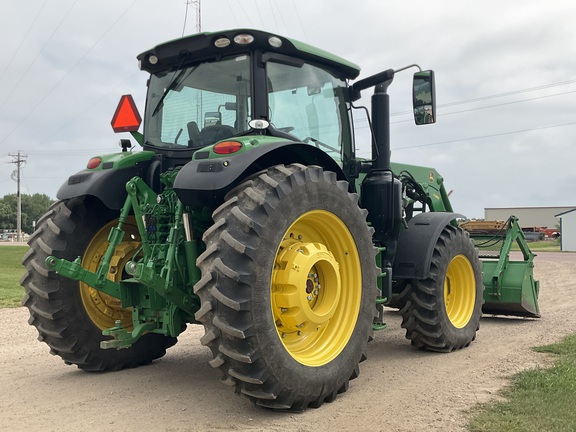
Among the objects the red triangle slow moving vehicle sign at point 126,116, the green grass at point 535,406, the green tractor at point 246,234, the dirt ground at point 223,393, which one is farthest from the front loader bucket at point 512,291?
the red triangle slow moving vehicle sign at point 126,116

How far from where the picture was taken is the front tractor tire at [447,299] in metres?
6.17

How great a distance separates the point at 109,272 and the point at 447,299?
3886mm

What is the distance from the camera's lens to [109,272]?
208 inches

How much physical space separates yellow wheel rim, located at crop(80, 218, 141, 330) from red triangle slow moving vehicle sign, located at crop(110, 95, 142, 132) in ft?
2.88

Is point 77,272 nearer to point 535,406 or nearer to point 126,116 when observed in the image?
point 126,116

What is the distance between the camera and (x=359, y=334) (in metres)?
4.71

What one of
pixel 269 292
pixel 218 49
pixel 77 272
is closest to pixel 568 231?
pixel 218 49

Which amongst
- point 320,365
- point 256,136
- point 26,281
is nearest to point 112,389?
point 26,281

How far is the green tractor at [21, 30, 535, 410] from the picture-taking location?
393 centimetres

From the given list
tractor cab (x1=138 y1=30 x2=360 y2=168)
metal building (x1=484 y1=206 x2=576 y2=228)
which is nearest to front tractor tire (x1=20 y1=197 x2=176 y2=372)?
tractor cab (x1=138 y1=30 x2=360 y2=168)

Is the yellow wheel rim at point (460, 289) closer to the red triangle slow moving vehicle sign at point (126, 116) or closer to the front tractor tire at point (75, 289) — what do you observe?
the front tractor tire at point (75, 289)

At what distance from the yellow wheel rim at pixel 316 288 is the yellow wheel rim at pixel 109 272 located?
1.71m

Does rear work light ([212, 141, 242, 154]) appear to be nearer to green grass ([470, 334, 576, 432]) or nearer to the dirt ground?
the dirt ground

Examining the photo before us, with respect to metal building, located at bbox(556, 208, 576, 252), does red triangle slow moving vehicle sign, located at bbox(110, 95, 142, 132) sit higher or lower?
higher
